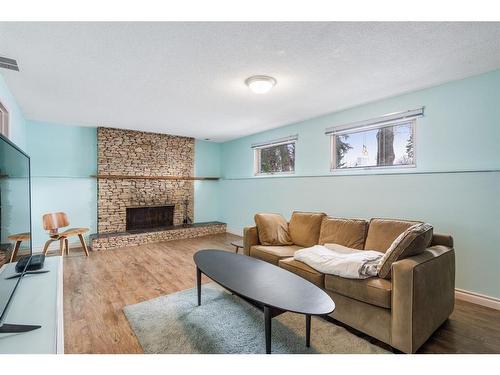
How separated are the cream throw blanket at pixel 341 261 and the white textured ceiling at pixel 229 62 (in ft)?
5.63

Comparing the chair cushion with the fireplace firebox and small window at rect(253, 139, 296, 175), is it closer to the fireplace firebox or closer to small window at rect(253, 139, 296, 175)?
small window at rect(253, 139, 296, 175)

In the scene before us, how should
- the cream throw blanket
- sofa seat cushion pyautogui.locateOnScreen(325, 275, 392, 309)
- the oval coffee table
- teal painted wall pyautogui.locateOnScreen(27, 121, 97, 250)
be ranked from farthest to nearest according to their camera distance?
teal painted wall pyautogui.locateOnScreen(27, 121, 97, 250) → the cream throw blanket → sofa seat cushion pyautogui.locateOnScreen(325, 275, 392, 309) → the oval coffee table

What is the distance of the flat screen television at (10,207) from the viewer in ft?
3.64

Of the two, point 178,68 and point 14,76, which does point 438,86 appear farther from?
point 14,76

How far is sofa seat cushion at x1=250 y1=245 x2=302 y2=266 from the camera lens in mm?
2606

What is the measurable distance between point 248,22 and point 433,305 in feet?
7.81

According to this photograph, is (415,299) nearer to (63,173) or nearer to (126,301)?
(126,301)

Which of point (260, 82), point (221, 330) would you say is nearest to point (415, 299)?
point (221, 330)

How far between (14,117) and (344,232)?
443 cm

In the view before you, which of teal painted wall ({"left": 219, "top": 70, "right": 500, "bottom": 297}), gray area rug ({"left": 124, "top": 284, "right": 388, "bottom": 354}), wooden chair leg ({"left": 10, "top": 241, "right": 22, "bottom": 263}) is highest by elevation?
teal painted wall ({"left": 219, "top": 70, "right": 500, "bottom": 297})

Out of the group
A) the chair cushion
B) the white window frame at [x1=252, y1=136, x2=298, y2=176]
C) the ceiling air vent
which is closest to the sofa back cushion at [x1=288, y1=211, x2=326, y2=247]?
the chair cushion

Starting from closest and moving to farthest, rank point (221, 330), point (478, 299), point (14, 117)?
point (221, 330)
point (478, 299)
point (14, 117)

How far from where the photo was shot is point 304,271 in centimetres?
220

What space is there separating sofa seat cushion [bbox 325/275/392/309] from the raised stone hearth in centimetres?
384
